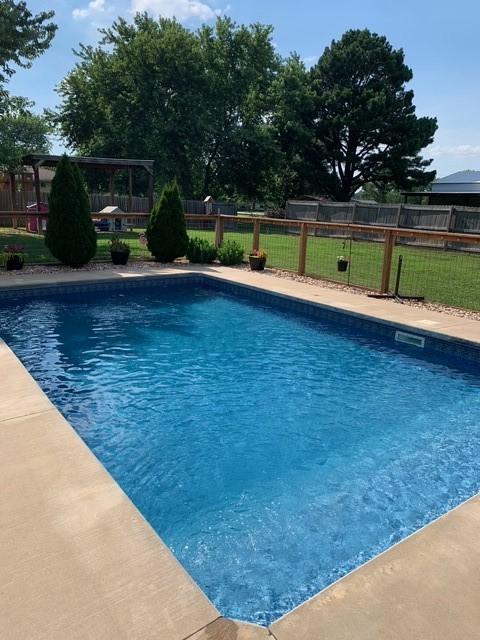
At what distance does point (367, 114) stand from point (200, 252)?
74.5ft

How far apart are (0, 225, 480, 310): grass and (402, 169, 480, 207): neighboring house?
755cm

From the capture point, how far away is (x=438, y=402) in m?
5.02

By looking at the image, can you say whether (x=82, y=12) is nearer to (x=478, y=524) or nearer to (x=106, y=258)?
(x=106, y=258)

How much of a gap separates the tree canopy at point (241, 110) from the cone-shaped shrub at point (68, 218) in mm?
18207

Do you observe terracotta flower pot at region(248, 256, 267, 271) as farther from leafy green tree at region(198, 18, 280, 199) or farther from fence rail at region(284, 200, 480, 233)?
leafy green tree at region(198, 18, 280, 199)

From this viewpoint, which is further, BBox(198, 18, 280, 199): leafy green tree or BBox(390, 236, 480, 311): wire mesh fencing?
BBox(198, 18, 280, 199): leafy green tree

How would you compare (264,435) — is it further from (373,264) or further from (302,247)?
(373,264)

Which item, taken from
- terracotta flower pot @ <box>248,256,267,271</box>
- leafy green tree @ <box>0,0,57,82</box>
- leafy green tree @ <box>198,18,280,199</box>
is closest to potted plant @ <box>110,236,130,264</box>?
terracotta flower pot @ <box>248,256,267,271</box>

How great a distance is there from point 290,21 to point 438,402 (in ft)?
34.7

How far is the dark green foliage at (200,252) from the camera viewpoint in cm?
1230

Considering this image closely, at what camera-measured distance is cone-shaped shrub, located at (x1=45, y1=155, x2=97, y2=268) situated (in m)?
10.4

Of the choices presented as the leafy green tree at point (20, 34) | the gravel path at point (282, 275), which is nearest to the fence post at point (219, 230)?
the gravel path at point (282, 275)

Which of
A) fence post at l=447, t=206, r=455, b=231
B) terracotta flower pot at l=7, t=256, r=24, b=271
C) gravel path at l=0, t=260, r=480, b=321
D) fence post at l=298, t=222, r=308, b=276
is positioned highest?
fence post at l=447, t=206, r=455, b=231

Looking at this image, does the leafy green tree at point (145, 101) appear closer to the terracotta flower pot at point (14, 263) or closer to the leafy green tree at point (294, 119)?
the leafy green tree at point (294, 119)
